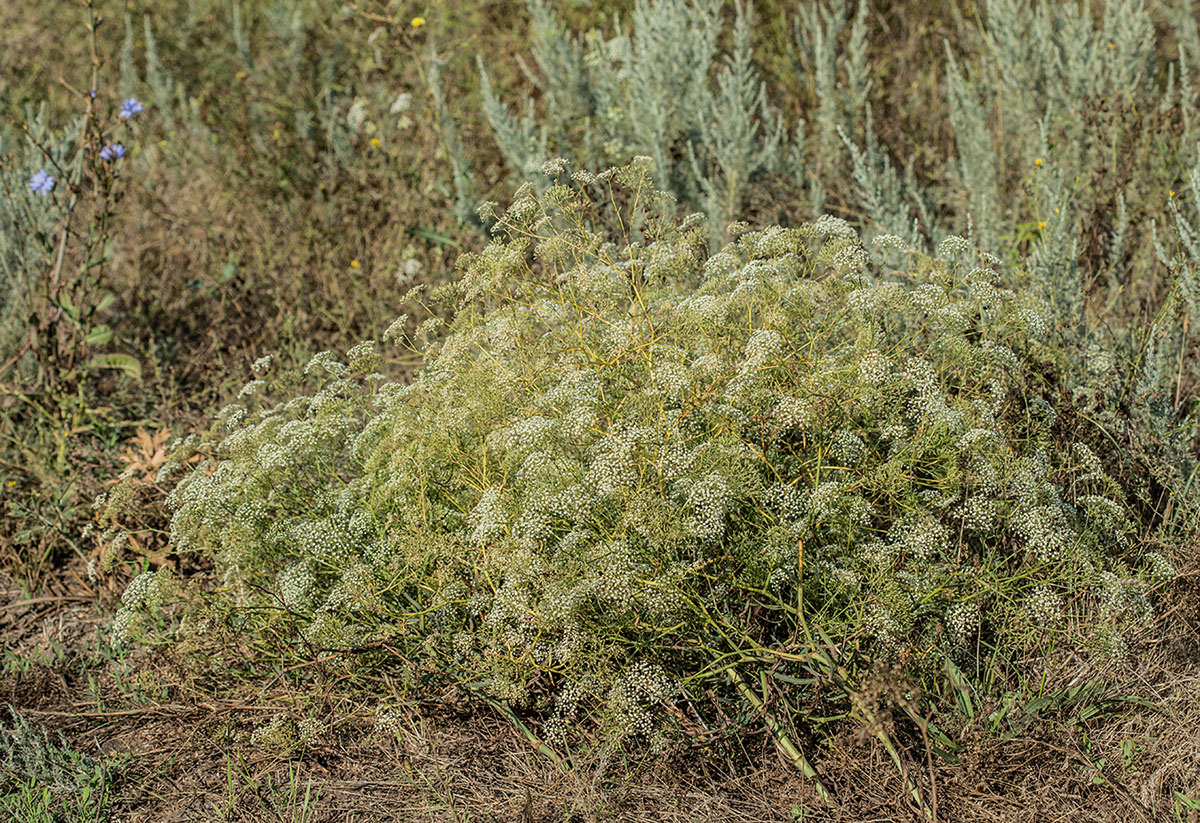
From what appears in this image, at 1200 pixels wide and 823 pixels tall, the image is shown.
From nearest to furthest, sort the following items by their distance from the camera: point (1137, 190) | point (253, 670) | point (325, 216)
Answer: point (253, 670)
point (1137, 190)
point (325, 216)

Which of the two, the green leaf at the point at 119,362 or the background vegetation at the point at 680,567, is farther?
the green leaf at the point at 119,362

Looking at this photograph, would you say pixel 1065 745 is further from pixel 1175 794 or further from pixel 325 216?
pixel 325 216

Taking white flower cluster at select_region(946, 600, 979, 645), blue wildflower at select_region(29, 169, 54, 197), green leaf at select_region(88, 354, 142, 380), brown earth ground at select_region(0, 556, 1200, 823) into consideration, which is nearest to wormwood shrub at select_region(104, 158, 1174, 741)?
white flower cluster at select_region(946, 600, 979, 645)

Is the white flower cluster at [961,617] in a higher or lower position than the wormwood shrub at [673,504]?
lower

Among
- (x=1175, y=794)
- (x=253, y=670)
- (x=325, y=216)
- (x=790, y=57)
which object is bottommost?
(x=1175, y=794)

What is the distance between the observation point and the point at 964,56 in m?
5.36

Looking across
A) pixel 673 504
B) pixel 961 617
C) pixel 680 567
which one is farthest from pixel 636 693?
pixel 961 617

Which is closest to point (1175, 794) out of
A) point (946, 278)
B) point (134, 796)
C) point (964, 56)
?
point (946, 278)

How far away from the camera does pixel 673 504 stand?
198 cm

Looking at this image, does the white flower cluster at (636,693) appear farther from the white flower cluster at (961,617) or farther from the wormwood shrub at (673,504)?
the white flower cluster at (961,617)

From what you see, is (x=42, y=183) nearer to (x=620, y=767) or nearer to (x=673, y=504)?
(x=673, y=504)

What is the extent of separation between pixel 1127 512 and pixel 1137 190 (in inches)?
73.6

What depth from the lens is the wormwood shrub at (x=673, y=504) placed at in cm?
196

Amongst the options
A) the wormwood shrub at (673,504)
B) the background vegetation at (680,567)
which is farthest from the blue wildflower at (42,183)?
the wormwood shrub at (673,504)
